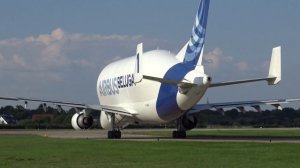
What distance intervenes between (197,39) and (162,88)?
4.58 meters

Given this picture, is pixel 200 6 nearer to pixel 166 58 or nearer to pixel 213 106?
pixel 166 58

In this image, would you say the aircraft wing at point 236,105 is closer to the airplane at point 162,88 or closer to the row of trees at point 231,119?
the airplane at point 162,88

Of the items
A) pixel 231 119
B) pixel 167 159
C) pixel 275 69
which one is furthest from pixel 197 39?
pixel 231 119

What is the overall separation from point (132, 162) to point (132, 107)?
3017cm

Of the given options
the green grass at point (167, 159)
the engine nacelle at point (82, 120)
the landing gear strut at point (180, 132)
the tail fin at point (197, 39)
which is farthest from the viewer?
the engine nacelle at point (82, 120)

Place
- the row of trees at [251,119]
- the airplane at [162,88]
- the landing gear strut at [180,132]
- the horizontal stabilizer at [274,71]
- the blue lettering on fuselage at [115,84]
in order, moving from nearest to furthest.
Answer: the horizontal stabilizer at [274,71], the airplane at [162,88], the landing gear strut at [180,132], the blue lettering on fuselage at [115,84], the row of trees at [251,119]

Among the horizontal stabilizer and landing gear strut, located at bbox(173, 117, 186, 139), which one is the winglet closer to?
the horizontal stabilizer

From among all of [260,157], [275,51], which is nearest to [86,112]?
[275,51]

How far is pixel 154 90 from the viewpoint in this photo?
50.7m

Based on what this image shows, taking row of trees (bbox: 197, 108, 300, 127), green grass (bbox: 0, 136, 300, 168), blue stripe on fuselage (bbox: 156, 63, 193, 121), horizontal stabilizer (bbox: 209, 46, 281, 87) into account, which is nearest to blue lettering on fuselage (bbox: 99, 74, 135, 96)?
blue stripe on fuselage (bbox: 156, 63, 193, 121)

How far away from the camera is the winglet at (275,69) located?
4266 cm

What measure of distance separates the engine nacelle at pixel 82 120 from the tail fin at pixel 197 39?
1244cm

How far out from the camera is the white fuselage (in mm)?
46688

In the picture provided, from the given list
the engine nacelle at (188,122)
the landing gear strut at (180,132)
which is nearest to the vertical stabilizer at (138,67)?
the landing gear strut at (180,132)
